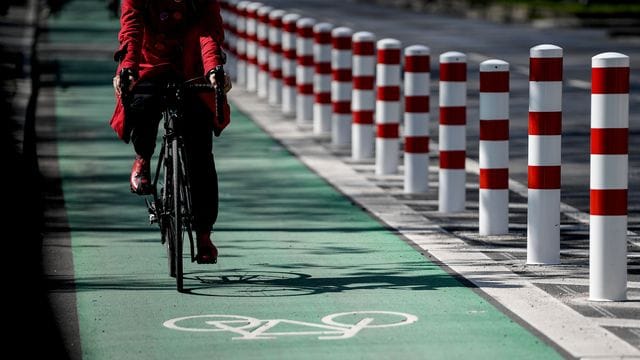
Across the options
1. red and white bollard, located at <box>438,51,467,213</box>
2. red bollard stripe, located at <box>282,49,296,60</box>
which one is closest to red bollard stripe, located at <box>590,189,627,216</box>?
red and white bollard, located at <box>438,51,467,213</box>

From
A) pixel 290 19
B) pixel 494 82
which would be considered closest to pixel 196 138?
pixel 494 82

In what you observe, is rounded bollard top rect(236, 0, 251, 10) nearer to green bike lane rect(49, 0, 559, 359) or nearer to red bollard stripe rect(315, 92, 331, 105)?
red bollard stripe rect(315, 92, 331, 105)

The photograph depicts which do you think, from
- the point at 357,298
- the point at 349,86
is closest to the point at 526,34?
the point at 349,86

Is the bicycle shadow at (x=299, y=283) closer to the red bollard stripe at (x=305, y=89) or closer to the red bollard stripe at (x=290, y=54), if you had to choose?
the red bollard stripe at (x=305, y=89)

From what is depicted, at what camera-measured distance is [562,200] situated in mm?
13680

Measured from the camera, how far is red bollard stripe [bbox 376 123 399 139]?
15.1m

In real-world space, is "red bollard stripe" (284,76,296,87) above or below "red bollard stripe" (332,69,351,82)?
below

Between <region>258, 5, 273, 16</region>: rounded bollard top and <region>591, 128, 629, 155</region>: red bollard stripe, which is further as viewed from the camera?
<region>258, 5, 273, 16</region>: rounded bollard top

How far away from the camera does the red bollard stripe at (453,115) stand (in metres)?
12.9

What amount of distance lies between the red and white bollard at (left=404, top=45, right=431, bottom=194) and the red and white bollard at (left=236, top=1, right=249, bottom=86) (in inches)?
446

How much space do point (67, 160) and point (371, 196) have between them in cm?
365

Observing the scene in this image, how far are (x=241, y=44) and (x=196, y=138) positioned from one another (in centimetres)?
1619

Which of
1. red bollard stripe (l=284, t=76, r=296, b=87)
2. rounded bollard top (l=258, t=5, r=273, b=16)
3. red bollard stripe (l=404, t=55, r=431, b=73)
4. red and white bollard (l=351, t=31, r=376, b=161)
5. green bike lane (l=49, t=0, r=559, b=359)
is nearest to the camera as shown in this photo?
green bike lane (l=49, t=0, r=559, b=359)

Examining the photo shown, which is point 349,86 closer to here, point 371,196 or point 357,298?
point 371,196
